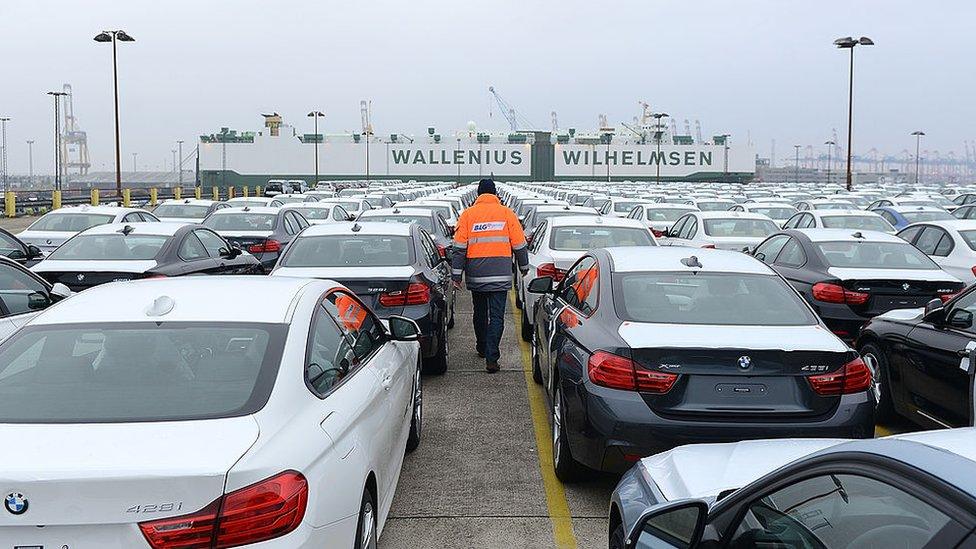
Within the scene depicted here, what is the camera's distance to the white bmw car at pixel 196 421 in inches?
113

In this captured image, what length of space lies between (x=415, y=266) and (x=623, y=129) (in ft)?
408

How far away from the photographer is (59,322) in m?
4.11

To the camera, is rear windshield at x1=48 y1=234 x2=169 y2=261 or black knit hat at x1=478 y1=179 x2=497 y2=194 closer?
black knit hat at x1=478 y1=179 x2=497 y2=194

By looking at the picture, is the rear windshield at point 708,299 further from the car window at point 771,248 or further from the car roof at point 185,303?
the car window at point 771,248

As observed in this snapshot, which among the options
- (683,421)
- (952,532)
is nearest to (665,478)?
(683,421)

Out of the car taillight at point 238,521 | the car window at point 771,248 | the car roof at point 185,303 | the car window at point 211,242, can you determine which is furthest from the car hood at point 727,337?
the car window at point 211,242

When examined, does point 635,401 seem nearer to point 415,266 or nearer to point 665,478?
point 665,478

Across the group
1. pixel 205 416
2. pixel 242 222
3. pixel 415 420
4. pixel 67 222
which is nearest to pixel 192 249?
pixel 242 222

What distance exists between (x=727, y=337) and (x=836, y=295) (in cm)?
476

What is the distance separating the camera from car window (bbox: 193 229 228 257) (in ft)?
41.3

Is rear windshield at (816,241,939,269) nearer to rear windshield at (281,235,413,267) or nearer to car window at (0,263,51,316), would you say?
rear windshield at (281,235,413,267)

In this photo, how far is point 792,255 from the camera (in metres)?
11.1

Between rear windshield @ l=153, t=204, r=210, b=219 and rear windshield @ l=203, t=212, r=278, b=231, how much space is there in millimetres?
4439

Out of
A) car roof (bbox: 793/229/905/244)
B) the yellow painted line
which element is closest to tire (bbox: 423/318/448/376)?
the yellow painted line
